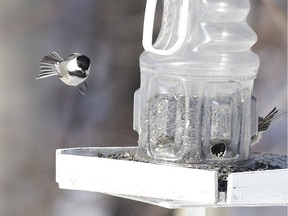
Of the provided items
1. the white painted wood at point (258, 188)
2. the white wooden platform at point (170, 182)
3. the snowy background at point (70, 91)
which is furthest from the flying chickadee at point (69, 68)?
the white painted wood at point (258, 188)

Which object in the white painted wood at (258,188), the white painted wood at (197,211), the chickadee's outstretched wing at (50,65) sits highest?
the chickadee's outstretched wing at (50,65)

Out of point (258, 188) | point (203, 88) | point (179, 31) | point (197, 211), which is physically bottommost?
point (197, 211)

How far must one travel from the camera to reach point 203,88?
1909mm

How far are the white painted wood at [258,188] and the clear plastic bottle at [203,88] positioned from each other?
0.67 ft

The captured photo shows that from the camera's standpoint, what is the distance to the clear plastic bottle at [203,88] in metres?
1.90

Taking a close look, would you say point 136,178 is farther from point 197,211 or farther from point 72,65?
point 72,65

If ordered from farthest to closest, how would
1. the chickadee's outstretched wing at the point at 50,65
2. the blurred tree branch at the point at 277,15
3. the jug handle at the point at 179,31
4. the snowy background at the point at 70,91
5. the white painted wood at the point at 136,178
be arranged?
the blurred tree branch at the point at 277,15, the snowy background at the point at 70,91, the chickadee's outstretched wing at the point at 50,65, the jug handle at the point at 179,31, the white painted wood at the point at 136,178

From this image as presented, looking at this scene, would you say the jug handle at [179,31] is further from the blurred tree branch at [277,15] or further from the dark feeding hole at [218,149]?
the blurred tree branch at [277,15]

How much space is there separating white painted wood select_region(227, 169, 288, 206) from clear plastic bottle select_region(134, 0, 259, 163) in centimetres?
20

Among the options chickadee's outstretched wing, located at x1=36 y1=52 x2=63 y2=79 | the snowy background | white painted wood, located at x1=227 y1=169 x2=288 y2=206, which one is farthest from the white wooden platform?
the snowy background

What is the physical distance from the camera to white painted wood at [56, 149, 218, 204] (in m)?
1.66

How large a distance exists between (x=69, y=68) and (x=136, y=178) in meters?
0.97

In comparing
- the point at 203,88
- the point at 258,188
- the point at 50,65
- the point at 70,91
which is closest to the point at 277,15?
the point at 70,91

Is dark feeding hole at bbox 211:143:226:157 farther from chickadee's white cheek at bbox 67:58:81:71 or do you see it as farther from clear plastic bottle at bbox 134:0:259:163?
chickadee's white cheek at bbox 67:58:81:71
